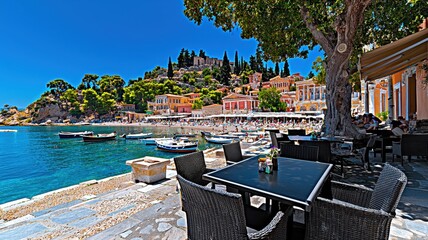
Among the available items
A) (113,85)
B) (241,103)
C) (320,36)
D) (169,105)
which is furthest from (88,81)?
(320,36)

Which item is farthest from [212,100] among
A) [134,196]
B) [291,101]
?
[134,196]

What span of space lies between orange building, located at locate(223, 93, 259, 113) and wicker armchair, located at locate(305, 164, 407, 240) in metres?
45.0

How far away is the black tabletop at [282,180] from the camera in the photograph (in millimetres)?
1500

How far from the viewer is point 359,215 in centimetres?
121

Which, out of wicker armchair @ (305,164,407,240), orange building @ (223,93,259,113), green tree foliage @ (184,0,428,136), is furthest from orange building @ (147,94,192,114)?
wicker armchair @ (305,164,407,240)

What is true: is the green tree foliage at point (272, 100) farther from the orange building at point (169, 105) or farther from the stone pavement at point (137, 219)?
the stone pavement at point (137, 219)

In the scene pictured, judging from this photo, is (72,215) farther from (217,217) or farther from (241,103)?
(241,103)

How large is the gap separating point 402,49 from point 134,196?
19.1 ft

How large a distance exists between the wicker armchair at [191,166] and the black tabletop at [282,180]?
1.29 ft

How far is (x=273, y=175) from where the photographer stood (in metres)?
2.00

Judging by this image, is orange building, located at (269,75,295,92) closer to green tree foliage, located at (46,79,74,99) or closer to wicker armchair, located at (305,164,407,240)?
wicker armchair, located at (305,164,407,240)

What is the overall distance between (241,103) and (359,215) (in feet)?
154

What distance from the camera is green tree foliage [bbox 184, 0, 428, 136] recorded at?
4.93 m

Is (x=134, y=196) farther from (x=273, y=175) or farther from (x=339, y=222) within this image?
(x=339, y=222)
